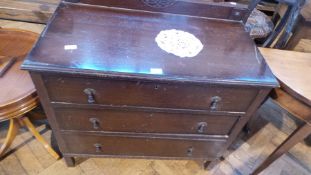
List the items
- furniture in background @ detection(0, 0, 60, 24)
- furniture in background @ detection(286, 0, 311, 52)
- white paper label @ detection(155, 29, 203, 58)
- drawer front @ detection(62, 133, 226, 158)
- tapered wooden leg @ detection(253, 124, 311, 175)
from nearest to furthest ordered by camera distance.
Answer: white paper label @ detection(155, 29, 203, 58), tapered wooden leg @ detection(253, 124, 311, 175), drawer front @ detection(62, 133, 226, 158), furniture in background @ detection(286, 0, 311, 52), furniture in background @ detection(0, 0, 60, 24)

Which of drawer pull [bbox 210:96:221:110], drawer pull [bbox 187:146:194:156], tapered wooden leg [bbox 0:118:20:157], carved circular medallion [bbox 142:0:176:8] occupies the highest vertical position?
carved circular medallion [bbox 142:0:176:8]

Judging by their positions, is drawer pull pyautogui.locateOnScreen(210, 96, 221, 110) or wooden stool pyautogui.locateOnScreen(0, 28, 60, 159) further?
wooden stool pyautogui.locateOnScreen(0, 28, 60, 159)

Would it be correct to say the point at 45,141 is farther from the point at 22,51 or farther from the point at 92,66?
the point at 92,66

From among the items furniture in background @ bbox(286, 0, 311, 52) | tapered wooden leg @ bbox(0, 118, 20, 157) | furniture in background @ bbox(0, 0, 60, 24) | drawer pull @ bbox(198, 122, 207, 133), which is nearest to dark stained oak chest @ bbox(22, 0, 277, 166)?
drawer pull @ bbox(198, 122, 207, 133)

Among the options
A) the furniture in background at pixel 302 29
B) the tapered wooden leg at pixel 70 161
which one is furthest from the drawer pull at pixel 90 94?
the furniture in background at pixel 302 29

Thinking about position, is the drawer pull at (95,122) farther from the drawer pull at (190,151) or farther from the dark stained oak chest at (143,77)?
the drawer pull at (190,151)

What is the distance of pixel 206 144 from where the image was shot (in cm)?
102

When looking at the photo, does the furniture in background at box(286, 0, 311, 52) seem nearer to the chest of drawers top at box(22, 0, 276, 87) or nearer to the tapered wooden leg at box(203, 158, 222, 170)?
the chest of drawers top at box(22, 0, 276, 87)

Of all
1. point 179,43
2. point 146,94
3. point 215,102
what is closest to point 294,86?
point 215,102

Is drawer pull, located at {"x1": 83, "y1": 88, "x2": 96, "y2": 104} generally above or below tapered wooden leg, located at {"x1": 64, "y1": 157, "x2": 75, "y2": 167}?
above

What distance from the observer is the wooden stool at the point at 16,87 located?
2.97 feet

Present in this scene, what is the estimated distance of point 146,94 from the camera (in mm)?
742

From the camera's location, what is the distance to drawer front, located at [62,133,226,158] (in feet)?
3.19

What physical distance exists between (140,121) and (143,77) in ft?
0.90
